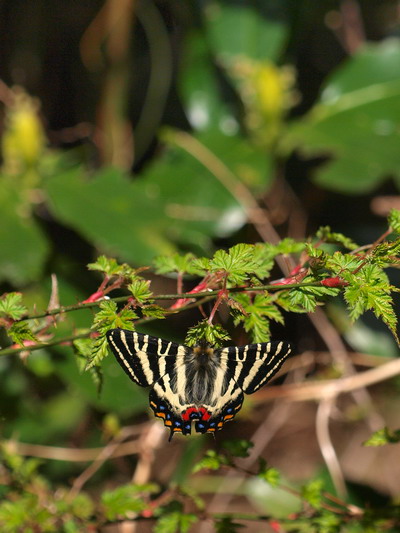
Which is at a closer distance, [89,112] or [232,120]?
[232,120]

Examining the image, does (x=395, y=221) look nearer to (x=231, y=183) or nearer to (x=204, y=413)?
(x=204, y=413)

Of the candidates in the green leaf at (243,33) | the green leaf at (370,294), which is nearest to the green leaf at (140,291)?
the green leaf at (370,294)

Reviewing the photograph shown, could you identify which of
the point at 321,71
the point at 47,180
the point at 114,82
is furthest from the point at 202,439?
the point at 321,71

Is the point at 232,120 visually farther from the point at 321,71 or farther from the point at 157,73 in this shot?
the point at 321,71

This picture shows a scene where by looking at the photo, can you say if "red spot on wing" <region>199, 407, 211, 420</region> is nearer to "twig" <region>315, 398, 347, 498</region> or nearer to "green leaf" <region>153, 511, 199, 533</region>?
"green leaf" <region>153, 511, 199, 533</region>

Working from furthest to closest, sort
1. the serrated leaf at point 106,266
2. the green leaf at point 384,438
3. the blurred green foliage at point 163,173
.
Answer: the blurred green foliage at point 163,173 → the green leaf at point 384,438 → the serrated leaf at point 106,266

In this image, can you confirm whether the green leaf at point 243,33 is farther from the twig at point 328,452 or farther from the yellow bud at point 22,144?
the twig at point 328,452
